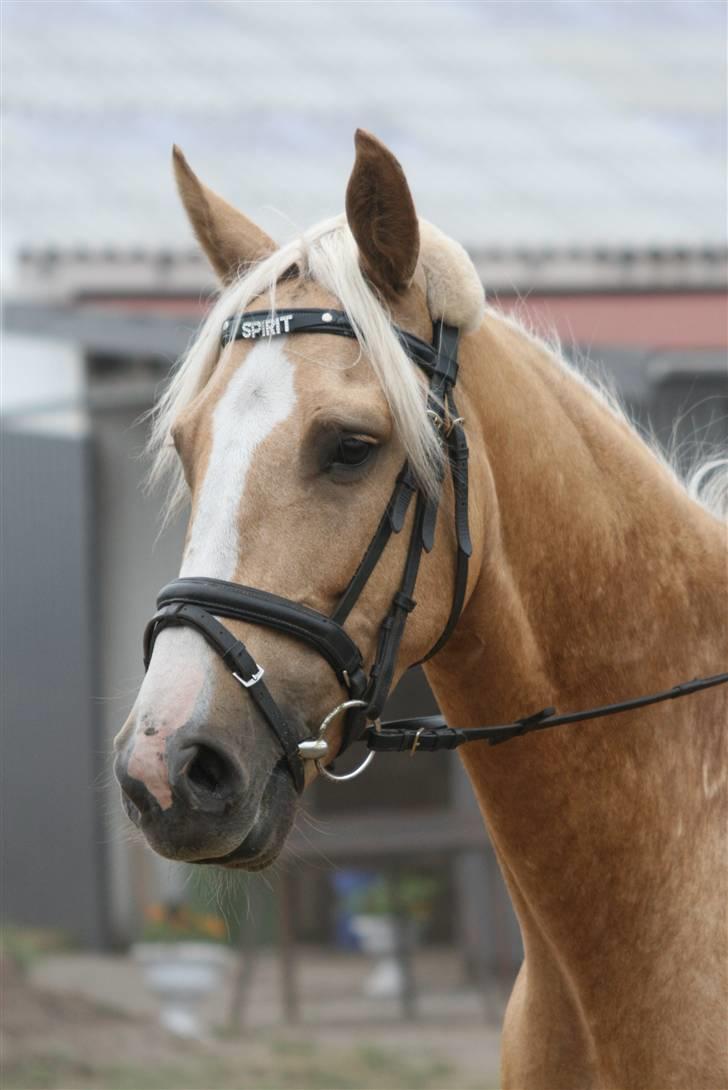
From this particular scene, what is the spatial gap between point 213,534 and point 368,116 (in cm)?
1340

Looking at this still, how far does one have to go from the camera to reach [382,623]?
2561 millimetres

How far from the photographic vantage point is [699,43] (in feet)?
54.5

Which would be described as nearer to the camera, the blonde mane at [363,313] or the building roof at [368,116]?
the blonde mane at [363,313]

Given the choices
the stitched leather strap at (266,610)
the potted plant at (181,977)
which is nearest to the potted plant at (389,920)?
the potted plant at (181,977)

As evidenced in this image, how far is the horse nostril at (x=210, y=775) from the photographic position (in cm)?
226

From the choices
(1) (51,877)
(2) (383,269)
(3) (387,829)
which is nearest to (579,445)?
(2) (383,269)

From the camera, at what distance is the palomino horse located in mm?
2463

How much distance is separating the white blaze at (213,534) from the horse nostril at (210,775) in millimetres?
50

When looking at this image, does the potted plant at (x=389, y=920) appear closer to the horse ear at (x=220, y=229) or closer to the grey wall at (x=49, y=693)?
the grey wall at (x=49, y=693)

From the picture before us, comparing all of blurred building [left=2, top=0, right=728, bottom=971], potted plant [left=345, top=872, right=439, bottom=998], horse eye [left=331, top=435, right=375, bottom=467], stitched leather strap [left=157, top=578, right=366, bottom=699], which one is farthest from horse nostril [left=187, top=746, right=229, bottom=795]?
potted plant [left=345, top=872, right=439, bottom=998]

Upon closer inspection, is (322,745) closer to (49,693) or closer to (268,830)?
(268,830)

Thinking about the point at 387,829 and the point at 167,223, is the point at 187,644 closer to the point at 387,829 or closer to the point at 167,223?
the point at 387,829

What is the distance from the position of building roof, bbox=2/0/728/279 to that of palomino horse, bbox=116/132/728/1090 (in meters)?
9.55

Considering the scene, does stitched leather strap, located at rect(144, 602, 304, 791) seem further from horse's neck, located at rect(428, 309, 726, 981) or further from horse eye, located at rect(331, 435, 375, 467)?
horse's neck, located at rect(428, 309, 726, 981)
